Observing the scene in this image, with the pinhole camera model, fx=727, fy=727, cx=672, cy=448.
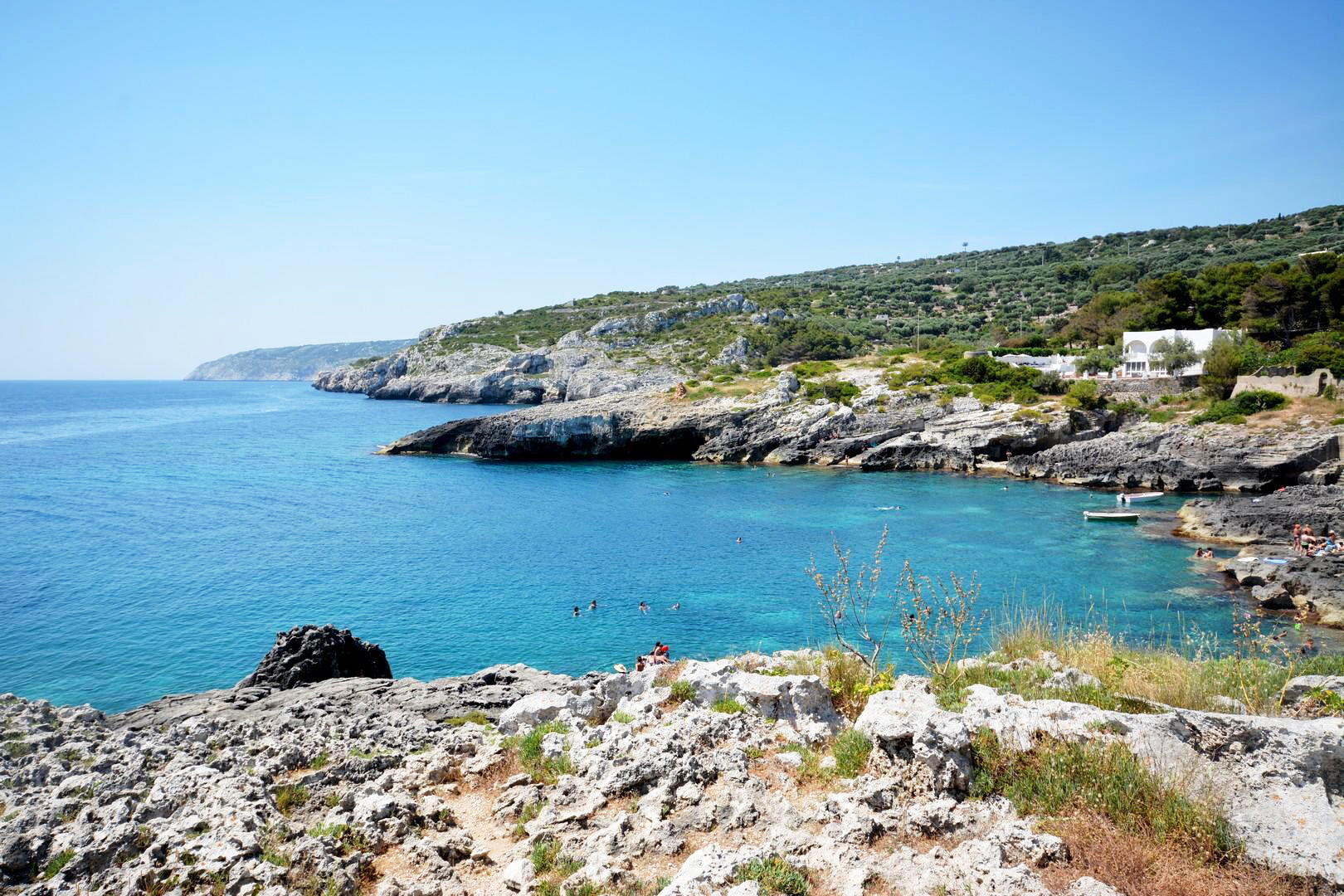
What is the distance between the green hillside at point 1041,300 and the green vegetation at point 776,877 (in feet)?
241

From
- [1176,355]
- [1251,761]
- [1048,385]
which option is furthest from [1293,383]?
[1251,761]

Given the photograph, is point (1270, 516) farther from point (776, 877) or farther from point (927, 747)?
point (776, 877)

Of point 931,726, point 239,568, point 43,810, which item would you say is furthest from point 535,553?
point 931,726

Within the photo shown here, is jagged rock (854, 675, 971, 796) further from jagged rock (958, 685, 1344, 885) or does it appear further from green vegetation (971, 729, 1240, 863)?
jagged rock (958, 685, 1344, 885)

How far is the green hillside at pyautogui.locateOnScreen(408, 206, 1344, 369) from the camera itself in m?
62.1

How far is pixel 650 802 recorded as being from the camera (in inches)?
277

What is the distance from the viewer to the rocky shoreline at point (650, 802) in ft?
18.5

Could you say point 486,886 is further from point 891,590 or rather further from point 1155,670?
point 891,590

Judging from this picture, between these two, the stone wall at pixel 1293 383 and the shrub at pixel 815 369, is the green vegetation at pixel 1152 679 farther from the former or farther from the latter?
the shrub at pixel 815 369

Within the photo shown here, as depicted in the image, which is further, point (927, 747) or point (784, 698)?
point (784, 698)

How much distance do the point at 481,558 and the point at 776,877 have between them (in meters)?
30.1

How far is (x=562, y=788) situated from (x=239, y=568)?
2982 centimetres

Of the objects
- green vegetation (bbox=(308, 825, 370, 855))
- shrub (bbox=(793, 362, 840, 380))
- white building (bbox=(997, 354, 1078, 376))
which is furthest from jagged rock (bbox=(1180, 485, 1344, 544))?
green vegetation (bbox=(308, 825, 370, 855))

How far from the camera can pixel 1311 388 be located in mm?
45594
